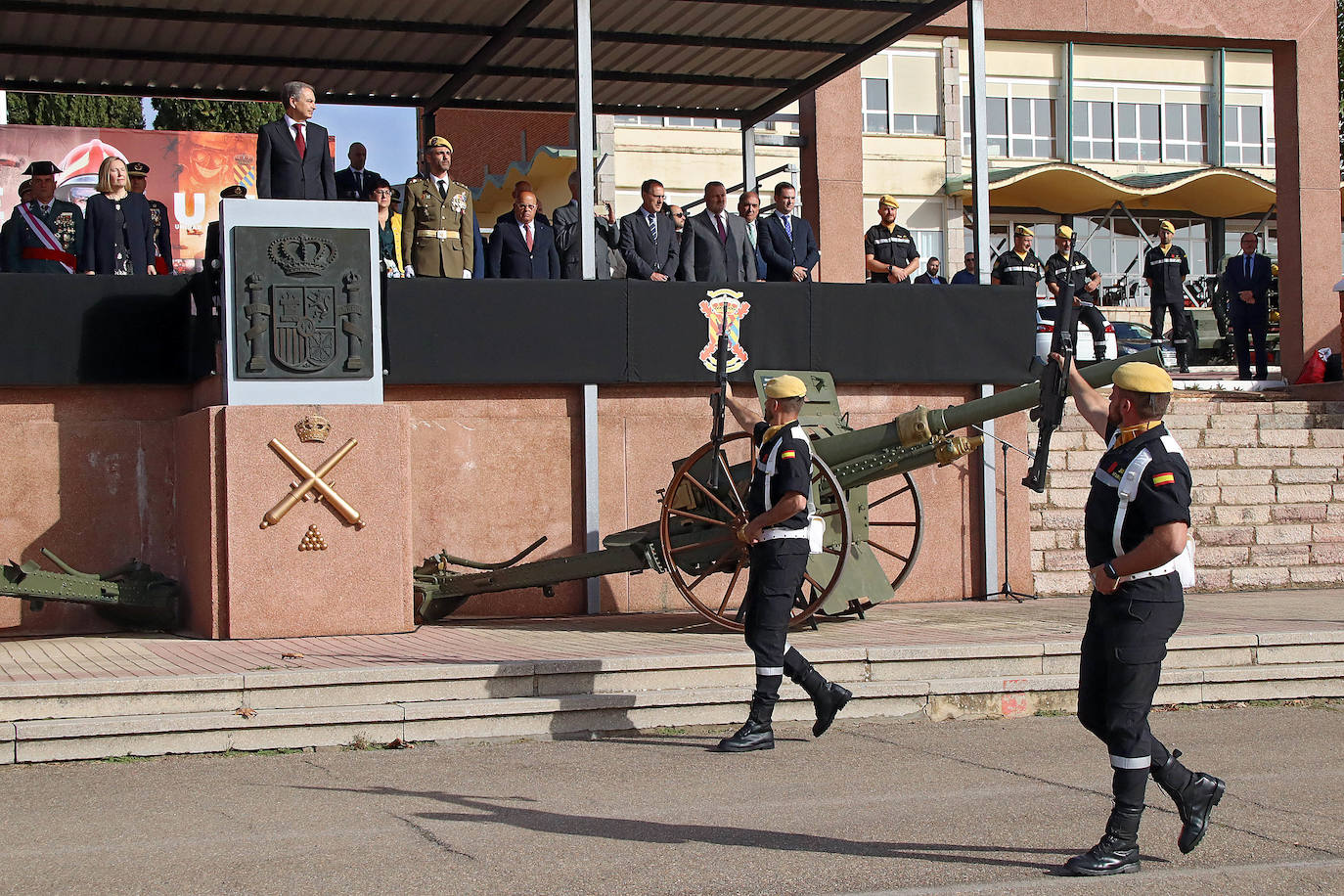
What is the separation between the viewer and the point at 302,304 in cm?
1098

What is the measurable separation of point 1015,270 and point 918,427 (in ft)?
20.3

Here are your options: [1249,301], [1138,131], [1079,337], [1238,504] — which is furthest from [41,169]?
[1138,131]

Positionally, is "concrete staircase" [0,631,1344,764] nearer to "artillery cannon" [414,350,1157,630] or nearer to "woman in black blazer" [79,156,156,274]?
"artillery cannon" [414,350,1157,630]

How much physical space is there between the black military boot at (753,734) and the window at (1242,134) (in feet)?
140

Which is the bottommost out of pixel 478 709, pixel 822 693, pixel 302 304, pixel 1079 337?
pixel 478 709

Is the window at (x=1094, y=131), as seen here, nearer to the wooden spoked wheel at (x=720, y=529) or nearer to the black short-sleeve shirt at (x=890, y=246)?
the black short-sleeve shirt at (x=890, y=246)

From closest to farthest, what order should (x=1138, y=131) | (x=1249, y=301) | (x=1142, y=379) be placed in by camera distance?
(x=1142, y=379) → (x=1249, y=301) → (x=1138, y=131)

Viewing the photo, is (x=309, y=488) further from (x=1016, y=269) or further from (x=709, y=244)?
(x=1016, y=269)

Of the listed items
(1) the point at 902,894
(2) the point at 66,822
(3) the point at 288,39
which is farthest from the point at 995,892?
(3) the point at 288,39

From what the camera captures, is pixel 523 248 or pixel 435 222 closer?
pixel 435 222

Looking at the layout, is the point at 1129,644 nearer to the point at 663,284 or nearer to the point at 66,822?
the point at 66,822

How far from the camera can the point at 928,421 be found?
10.5 m

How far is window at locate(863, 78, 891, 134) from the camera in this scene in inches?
1662

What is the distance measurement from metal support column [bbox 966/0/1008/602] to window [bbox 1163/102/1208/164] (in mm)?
34179
